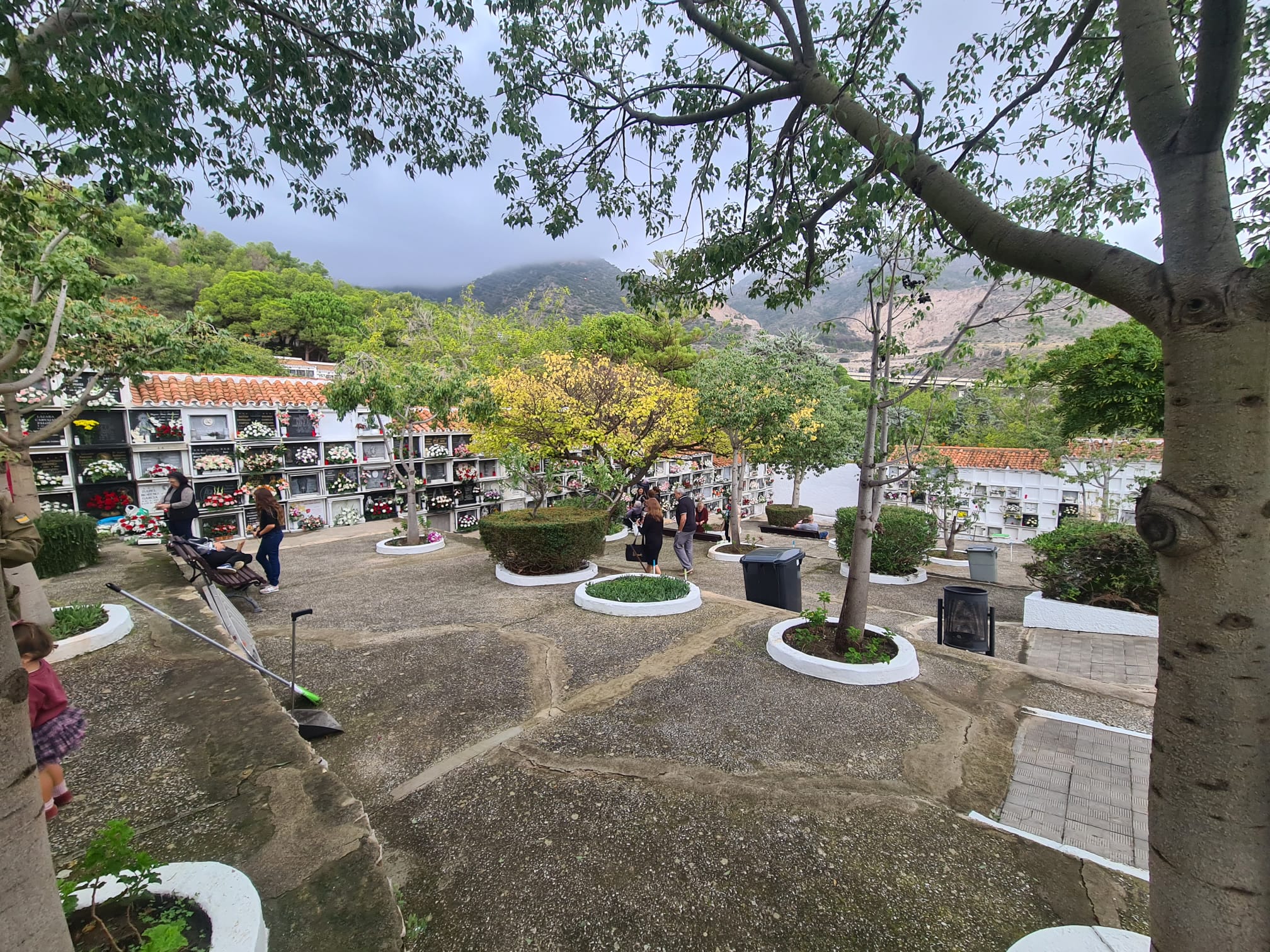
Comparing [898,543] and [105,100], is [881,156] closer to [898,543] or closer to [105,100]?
[105,100]

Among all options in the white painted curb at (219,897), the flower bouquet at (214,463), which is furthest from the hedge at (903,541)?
the flower bouquet at (214,463)

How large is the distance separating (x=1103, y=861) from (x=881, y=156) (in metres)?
3.42

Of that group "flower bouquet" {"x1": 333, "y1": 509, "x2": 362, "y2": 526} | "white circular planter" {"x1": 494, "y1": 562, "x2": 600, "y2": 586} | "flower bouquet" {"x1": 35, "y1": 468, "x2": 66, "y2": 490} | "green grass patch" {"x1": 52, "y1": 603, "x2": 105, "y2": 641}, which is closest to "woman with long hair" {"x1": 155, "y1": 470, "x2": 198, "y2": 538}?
"green grass patch" {"x1": 52, "y1": 603, "x2": 105, "y2": 641}

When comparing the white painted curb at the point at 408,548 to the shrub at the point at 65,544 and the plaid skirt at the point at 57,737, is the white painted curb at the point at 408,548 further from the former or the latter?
the plaid skirt at the point at 57,737

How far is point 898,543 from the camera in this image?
37.6 feet

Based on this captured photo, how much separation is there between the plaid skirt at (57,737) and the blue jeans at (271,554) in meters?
5.35

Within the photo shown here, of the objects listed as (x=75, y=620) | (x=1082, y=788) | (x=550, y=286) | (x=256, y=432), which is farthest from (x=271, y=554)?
(x=550, y=286)

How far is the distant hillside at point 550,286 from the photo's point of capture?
2832 inches

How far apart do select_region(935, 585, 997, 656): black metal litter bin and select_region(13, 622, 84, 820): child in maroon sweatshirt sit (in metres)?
7.21

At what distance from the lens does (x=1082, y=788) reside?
10.6ft

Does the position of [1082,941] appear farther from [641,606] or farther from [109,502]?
[109,502]

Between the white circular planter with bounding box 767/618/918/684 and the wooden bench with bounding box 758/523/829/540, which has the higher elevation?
the white circular planter with bounding box 767/618/918/684

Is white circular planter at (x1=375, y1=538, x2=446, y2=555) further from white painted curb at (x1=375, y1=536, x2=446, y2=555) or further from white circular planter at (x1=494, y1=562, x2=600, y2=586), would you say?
white circular planter at (x1=494, y1=562, x2=600, y2=586)

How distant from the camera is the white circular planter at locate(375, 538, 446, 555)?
10383mm
